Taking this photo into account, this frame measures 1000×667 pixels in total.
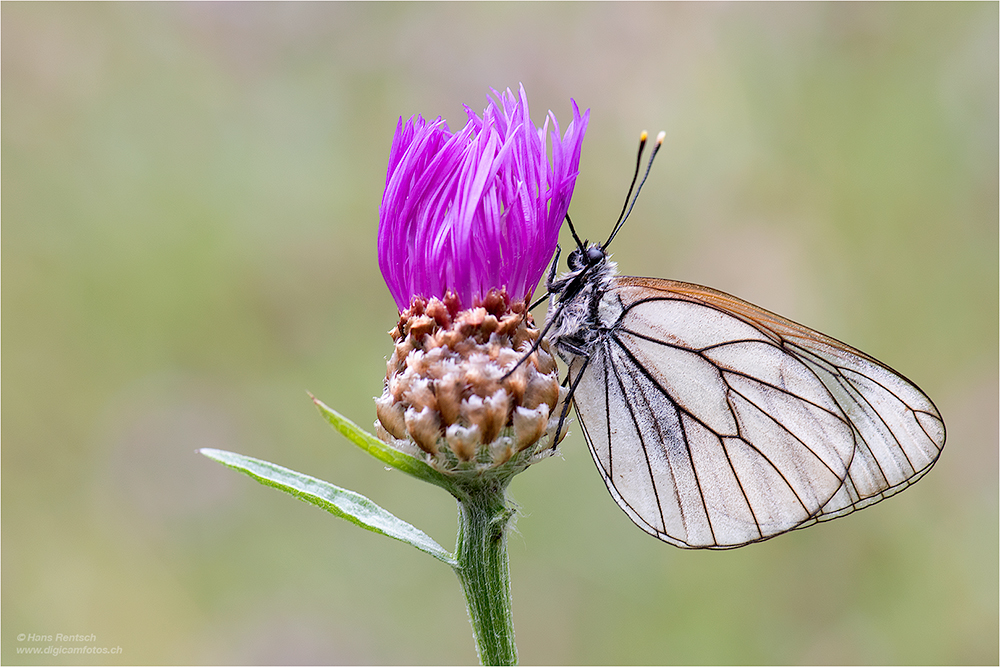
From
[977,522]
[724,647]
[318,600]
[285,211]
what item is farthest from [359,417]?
[977,522]

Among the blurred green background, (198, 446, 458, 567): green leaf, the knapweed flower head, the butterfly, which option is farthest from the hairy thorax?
the blurred green background

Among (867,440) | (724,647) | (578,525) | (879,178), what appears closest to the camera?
(867,440)

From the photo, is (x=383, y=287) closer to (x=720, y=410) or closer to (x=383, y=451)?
(x=720, y=410)

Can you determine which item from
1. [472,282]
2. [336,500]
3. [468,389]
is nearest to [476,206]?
[472,282]

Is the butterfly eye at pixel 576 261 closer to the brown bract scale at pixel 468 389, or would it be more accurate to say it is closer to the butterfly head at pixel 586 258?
the butterfly head at pixel 586 258

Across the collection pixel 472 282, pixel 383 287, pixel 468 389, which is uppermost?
pixel 383 287

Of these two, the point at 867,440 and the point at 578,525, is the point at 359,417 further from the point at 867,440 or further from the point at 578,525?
the point at 867,440

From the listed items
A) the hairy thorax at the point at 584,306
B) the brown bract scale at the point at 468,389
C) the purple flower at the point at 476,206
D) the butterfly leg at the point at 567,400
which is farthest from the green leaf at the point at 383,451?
the hairy thorax at the point at 584,306

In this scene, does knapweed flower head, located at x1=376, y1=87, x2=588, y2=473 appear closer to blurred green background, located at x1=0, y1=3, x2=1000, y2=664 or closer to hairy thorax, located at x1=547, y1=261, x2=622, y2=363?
hairy thorax, located at x1=547, y1=261, x2=622, y2=363
